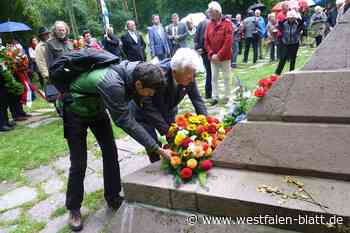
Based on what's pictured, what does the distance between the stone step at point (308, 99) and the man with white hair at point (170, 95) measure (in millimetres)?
630

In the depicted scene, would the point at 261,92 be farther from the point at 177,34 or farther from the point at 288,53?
the point at 177,34

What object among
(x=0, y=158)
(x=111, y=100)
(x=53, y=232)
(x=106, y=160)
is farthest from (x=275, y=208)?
(x=0, y=158)

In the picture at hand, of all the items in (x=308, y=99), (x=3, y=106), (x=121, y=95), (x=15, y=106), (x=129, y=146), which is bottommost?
(x=129, y=146)

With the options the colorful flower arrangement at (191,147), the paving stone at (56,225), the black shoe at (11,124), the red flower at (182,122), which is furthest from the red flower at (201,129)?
the black shoe at (11,124)

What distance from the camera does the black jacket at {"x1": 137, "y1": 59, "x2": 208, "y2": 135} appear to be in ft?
9.80

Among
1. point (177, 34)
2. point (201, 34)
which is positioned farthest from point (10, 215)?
point (177, 34)

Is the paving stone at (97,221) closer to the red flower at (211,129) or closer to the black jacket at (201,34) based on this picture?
the red flower at (211,129)

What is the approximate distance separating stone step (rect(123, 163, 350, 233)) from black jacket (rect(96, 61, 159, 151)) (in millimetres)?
330

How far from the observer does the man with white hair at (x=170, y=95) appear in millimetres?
2773

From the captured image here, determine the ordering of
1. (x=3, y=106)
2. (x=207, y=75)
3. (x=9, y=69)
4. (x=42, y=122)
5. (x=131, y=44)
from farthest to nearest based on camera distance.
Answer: (x=131, y=44) < (x=42, y=122) < (x=207, y=75) < (x=9, y=69) < (x=3, y=106)

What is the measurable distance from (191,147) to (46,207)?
1.96 m

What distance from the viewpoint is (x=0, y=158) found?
212 inches

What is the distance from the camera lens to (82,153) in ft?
10.0

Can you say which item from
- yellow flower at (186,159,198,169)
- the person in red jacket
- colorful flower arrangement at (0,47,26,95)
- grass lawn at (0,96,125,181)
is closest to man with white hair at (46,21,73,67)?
grass lawn at (0,96,125,181)
